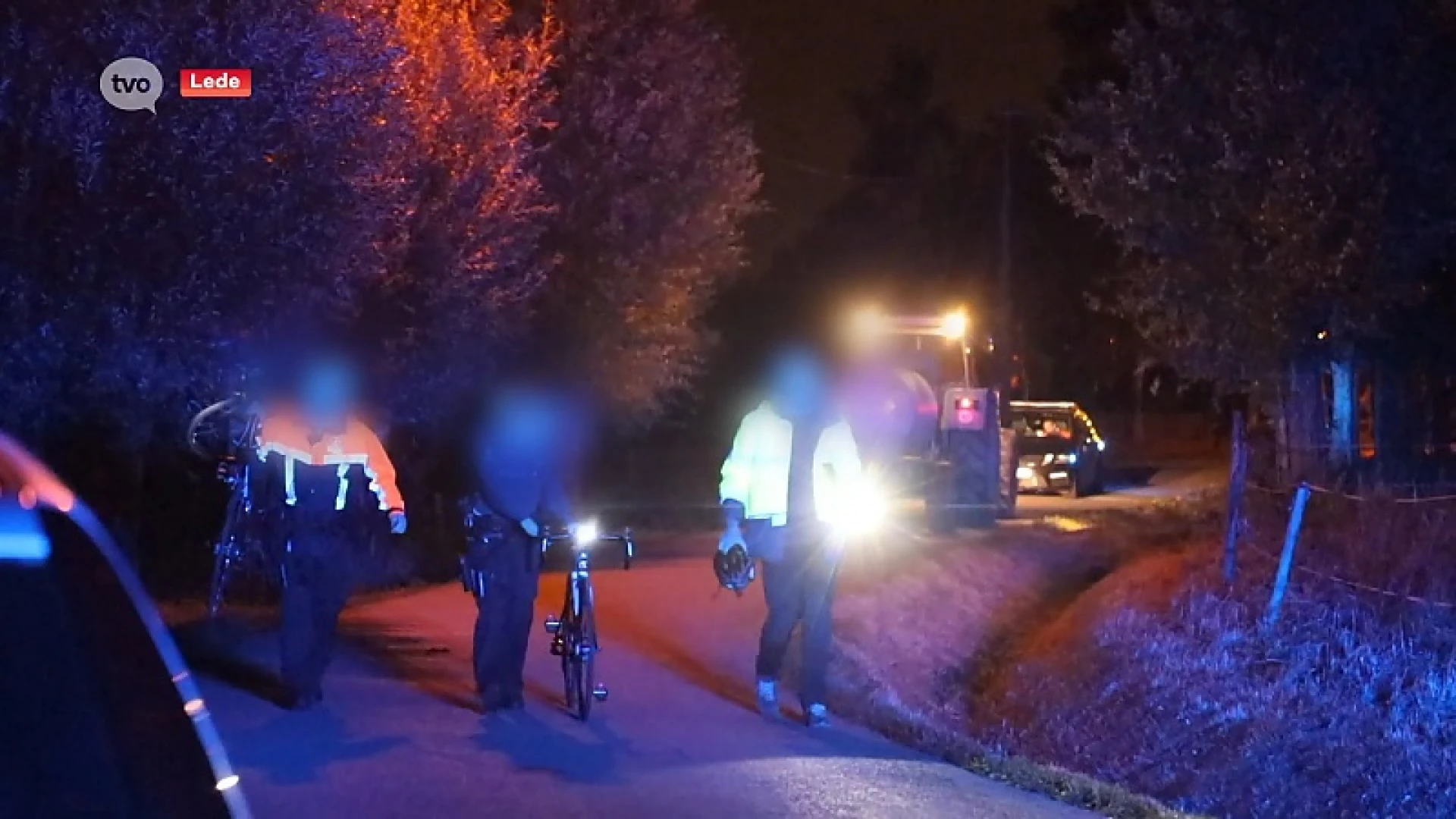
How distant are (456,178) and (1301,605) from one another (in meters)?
7.63

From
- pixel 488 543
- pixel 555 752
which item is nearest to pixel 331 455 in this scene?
pixel 488 543

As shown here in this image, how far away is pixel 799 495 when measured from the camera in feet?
34.0

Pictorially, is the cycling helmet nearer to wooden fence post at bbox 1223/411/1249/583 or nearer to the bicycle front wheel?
the bicycle front wheel

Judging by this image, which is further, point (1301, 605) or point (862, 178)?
point (862, 178)

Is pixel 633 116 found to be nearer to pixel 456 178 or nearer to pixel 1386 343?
pixel 456 178

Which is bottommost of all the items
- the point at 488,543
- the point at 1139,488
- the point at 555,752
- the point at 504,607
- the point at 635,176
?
the point at 555,752

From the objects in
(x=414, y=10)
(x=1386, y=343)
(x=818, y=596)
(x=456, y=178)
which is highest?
(x=414, y=10)

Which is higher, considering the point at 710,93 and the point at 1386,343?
the point at 710,93

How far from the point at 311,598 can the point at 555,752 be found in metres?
1.64

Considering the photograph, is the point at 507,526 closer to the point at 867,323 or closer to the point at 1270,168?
the point at 1270,168

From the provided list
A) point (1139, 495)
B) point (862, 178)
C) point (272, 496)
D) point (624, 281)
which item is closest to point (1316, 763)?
point (272, 496)

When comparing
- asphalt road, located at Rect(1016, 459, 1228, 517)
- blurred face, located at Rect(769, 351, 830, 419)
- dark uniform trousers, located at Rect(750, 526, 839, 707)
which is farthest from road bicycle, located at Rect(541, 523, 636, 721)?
asphalt road, located at Rect(1016, 459, 1228, 517)

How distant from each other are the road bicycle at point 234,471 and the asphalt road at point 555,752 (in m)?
0.72

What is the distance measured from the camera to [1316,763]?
1198 centimetres
